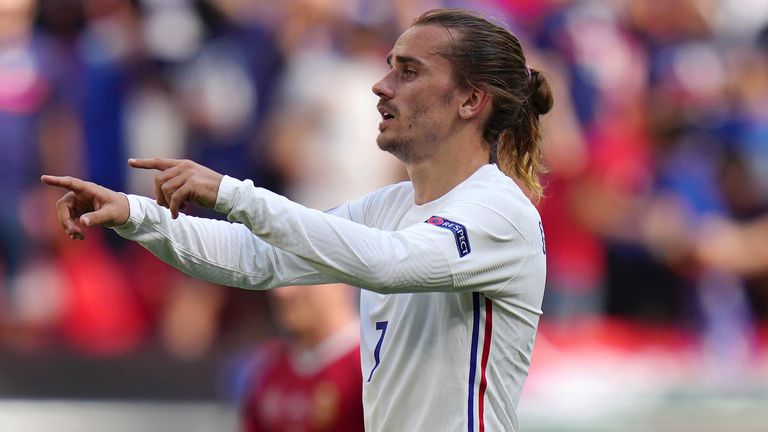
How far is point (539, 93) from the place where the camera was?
3.36 metres

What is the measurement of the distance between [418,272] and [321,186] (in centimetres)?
471

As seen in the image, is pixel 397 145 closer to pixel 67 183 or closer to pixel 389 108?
pixel 389 108

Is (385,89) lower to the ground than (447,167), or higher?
higher

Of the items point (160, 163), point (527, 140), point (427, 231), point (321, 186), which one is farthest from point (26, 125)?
point (427, 231)

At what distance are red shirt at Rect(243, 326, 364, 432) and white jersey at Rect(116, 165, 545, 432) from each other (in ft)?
6.08


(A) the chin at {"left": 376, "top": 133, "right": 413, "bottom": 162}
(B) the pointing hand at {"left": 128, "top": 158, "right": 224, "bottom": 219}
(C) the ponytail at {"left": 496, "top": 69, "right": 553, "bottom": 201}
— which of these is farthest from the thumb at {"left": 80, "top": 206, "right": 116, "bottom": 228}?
(C) the ponytail at {"left": 496, "top": 69, "right": 553, "bottom": 201}

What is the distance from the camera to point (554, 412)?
7.68m

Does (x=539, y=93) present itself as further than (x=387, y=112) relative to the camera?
Yes

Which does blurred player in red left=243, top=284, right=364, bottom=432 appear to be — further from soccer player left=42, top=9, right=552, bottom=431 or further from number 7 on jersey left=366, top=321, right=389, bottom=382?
number 7 on jersey left=366, top=321, right=389, bottom=382

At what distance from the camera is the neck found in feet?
10.4

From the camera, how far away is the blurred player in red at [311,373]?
16.6 ft

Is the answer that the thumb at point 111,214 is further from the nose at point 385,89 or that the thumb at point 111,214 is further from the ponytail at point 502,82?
the ponytail at point 502,82

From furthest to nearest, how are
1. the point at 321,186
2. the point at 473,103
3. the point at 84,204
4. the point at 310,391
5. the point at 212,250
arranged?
1. the point at 321,186
2. the point at 310,391
3. the point at 473,103
4. the point at 212,250
5. the point at 84,204

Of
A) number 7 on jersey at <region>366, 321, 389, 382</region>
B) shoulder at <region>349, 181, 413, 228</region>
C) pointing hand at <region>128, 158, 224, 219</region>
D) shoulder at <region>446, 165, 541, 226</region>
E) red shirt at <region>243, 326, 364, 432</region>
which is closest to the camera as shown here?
pointing hand at <region>128, 158, 224, 219</region>
